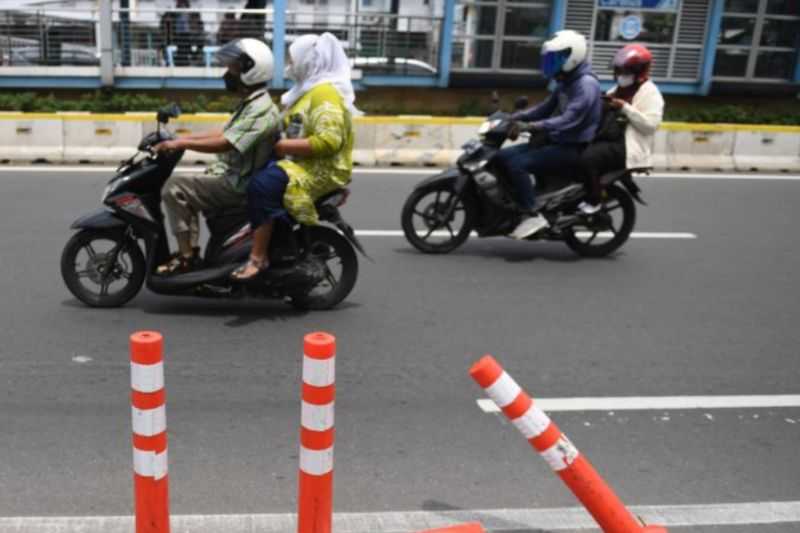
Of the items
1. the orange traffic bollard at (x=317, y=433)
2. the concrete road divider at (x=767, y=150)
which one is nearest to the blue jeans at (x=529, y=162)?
the orange traffic bollard at (x=317, y=433)

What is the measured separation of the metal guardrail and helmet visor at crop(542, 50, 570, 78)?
31.1 feet

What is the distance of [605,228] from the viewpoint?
24.8 feet

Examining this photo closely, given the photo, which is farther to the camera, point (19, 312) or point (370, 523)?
point (19, 312)

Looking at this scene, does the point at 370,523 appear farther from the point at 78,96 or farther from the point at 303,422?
the point at 78,96

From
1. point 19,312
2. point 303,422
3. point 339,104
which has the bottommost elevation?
point 19,312

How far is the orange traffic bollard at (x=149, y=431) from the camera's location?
2.64 m

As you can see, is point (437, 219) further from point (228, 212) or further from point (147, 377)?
point (147, 377)

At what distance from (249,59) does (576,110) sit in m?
3.00

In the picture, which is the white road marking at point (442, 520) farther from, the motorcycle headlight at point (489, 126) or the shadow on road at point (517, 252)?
the motorcycle headlight at point (489, 126)

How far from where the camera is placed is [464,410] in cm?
445

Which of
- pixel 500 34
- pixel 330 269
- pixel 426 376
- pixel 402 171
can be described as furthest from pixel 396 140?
pixel 500 34

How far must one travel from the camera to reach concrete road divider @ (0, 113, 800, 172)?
35.5 ft

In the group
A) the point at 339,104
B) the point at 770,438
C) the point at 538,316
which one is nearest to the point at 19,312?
the point at 339,104

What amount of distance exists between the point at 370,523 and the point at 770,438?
214 centimetres
